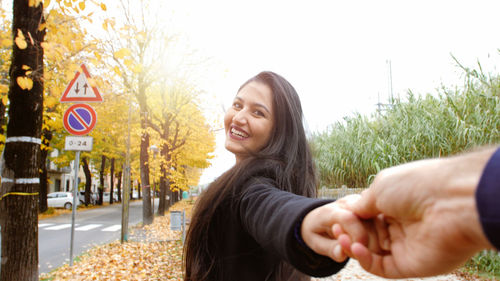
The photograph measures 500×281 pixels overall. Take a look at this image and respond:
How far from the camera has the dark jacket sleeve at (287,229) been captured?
2.82 ft

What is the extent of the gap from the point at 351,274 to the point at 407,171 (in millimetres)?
6276

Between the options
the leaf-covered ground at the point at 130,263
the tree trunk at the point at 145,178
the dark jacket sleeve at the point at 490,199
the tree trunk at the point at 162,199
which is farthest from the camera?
the tree trunk at the point at 162,199

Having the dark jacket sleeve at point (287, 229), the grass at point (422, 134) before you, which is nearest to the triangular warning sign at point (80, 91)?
the grass at point (422, 134)

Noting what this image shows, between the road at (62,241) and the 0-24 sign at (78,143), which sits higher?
the 0-24 sign at (78,143)

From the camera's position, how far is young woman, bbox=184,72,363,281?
868 mm

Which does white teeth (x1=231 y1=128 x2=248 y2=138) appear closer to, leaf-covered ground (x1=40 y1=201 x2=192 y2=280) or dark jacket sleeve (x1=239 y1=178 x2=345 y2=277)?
dark jacket sleeve (x1=239 y1=178 x2=345 y2=277)

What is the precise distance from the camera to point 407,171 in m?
0.56

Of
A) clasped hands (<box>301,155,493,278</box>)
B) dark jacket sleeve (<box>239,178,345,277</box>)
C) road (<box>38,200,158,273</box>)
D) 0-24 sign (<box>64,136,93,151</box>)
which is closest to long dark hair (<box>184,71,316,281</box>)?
dark jacket sleeve (<box>239,178,345,277</box>)

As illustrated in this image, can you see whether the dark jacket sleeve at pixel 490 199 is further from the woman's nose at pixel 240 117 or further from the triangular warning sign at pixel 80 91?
the triangular warning sign at pixel 80 91

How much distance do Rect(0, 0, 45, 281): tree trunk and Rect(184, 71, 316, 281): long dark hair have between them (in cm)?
321

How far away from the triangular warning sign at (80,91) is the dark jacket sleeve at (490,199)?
5905 mm

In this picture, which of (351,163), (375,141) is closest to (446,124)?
(375,141)

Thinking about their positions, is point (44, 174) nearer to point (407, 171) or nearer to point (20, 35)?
point (20, 35)

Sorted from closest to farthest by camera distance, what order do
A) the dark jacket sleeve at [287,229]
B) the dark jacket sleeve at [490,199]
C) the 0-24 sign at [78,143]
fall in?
1. the dark jacket sleeve at [490,199]
2. the dark jacket sleeve at [287,229]
3. the 0-24 sign at [78,143]
